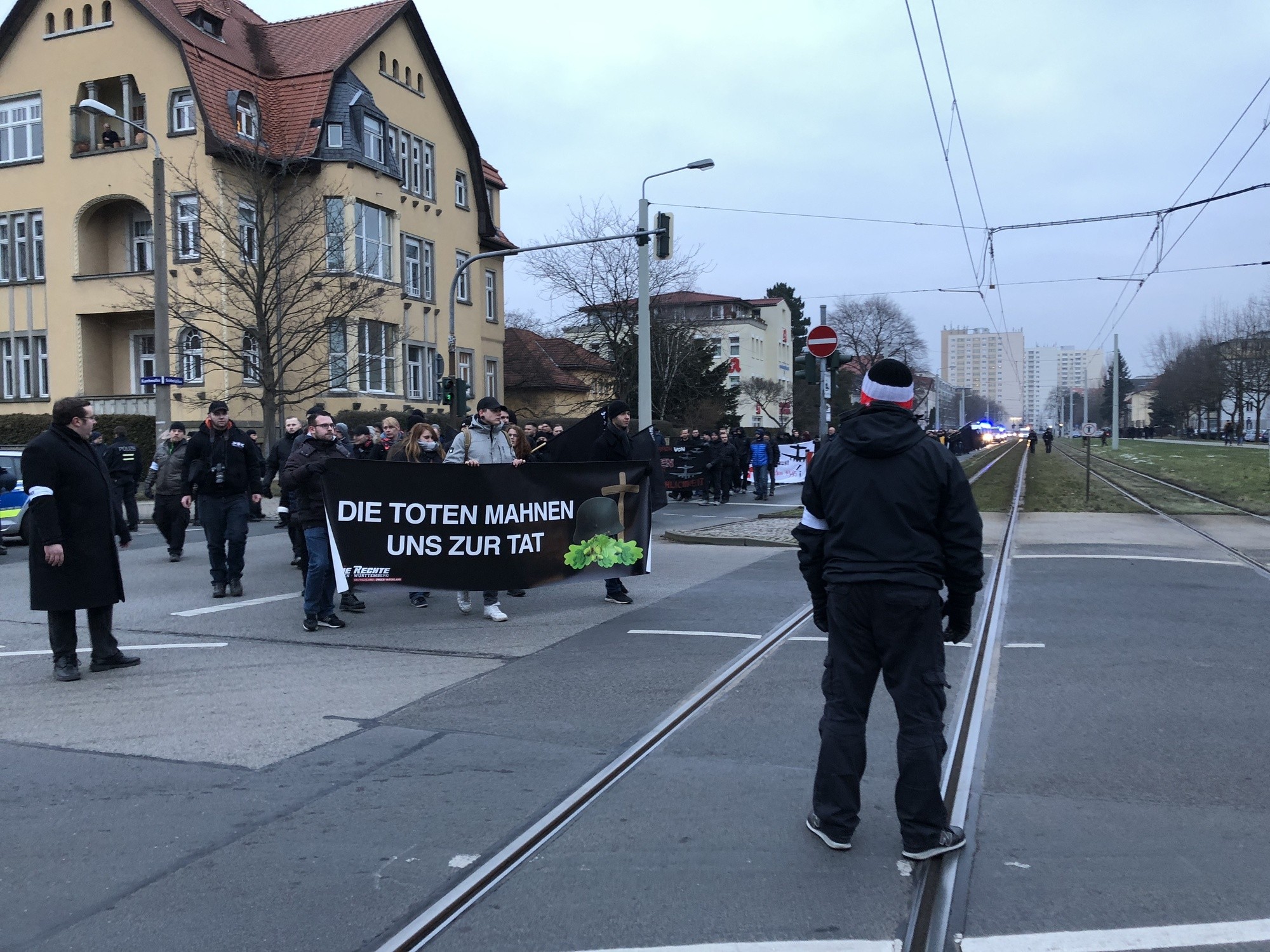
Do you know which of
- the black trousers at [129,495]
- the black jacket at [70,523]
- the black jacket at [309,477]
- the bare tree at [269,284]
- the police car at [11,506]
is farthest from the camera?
the bare tree at [269,284]

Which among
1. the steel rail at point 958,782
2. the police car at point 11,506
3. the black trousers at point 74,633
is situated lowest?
the steel rail at point 958,782

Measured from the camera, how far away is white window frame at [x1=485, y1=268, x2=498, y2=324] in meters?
41.0

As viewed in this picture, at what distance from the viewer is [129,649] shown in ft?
27.0

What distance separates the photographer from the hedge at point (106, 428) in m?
28.7

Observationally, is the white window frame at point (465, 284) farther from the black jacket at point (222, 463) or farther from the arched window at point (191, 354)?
the black jacket at point (222, 463)

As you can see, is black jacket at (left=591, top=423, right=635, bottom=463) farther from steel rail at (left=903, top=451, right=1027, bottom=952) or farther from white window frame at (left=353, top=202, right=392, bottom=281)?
white window frame at (left=353, top=202, right=392, bottom=281)

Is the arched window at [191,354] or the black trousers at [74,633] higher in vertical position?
the arched window at [191,354]

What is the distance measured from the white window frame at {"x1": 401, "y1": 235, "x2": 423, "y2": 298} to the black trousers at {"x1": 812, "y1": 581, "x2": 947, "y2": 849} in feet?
105

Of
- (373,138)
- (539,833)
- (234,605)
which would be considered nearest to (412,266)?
(373,138)

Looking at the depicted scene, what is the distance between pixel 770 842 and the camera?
4.19 meters

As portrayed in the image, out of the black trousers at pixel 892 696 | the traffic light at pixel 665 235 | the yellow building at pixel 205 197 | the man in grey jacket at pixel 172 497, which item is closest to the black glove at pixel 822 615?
the black trousers at pixel 892 696

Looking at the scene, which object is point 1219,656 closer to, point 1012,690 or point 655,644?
point 1012,690

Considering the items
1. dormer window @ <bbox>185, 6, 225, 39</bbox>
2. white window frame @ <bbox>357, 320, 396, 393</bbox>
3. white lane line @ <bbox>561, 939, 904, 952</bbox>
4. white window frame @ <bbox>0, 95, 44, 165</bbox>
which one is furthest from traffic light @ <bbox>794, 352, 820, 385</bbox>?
white window frame @ <bbox>0, 95, 44, 165</bbox>

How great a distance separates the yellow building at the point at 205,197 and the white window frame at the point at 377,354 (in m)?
0.08
